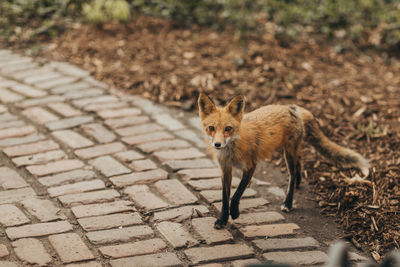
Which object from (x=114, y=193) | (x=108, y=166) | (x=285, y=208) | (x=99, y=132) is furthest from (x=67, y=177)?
(x=285, y=208)

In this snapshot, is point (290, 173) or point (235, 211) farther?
point (290, 173)

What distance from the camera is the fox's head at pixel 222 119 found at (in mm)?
3381

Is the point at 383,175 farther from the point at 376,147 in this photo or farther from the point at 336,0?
the point at 336,0

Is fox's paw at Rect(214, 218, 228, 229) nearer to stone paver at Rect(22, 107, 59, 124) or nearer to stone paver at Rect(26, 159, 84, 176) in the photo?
stone paver at Rect(26, 159, 84, 176)

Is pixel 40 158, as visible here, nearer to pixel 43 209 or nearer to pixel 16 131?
pixel 16 131

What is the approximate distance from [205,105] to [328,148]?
1.28 m

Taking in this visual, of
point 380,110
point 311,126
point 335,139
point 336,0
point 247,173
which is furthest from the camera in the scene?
point 336,0

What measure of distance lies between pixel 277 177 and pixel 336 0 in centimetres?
511

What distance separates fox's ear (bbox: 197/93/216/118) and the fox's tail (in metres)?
0.97

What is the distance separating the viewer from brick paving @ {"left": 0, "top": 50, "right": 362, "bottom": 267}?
10.6 ft

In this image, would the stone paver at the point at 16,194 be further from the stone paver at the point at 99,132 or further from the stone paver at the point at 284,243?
the stone paver at the point at 284,243

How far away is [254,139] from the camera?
12.1 feet

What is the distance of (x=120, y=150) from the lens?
4.57m

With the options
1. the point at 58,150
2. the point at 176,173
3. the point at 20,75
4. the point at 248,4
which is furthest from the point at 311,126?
the point at 248,4
